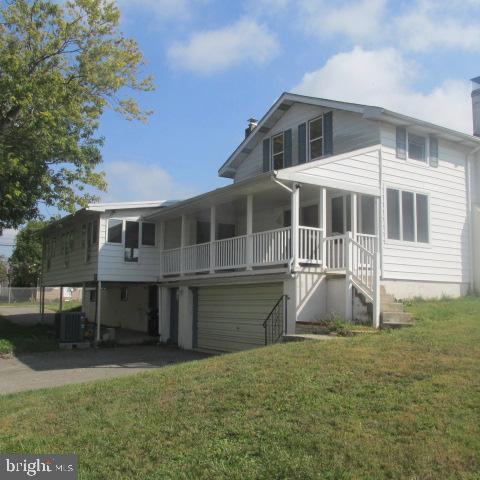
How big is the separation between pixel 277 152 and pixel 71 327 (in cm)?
968

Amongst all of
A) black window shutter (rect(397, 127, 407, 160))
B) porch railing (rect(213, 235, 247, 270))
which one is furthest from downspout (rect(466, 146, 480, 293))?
porch railing (rect(213, 235, 247, 270))

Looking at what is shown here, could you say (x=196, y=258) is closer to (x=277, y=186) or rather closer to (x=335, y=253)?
(x=277, y=186)

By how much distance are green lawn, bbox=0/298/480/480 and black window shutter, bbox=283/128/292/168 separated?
11210 mm

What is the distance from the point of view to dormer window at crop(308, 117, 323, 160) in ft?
59.9

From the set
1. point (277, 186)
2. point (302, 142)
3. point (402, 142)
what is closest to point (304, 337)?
point (277, 186)

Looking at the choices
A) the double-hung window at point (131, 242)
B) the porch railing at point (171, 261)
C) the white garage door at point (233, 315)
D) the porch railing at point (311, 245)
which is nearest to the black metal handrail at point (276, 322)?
the white garage door at point (233, 315)

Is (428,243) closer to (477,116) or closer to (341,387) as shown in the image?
(477,116)

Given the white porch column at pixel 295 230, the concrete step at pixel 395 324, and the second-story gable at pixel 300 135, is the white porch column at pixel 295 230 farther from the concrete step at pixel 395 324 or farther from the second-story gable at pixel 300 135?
the second-story gable at pixel 300 135

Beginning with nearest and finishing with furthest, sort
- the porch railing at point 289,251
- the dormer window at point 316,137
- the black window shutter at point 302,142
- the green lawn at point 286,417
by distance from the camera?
1. the green lawn at point 286,417
2. the porch railing at point 289,251
3. the dormer window at point 316,137
4. the black window shutter at point 302,142

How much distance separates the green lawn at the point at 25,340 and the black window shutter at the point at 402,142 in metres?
13.0

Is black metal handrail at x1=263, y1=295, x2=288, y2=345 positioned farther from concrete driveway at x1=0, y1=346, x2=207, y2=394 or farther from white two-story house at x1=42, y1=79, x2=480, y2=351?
concrete driveway at x1=0, y1=346, x2=207, y2=394

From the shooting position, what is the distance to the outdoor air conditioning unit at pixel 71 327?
19.1 m

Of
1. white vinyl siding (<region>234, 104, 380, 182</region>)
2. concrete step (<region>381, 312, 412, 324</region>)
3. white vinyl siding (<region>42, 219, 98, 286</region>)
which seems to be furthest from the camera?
white vinyl siding (<region>42, 219, 98, 286</region>)

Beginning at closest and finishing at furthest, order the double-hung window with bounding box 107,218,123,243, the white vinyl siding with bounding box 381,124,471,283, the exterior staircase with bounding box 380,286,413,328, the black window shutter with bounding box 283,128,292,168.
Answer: the exterior staircase with bounding box 380,286,413,328 → the white vinyl siding with bounding box 381,124,471,283 → the black window shutter with bounding box 283,128,292,168 → the double-hung window with bounding box 107,218,123,243
